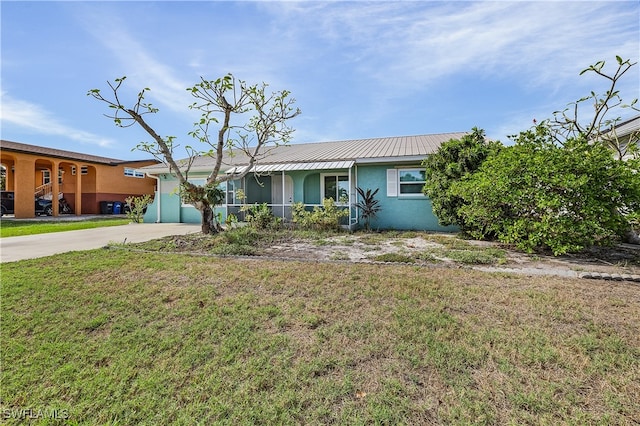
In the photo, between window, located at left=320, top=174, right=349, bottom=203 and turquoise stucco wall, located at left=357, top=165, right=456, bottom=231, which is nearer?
turquoise stucco wall, located at left=357, top=165, right=456, bottom=231

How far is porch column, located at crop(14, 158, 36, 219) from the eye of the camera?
19953mm

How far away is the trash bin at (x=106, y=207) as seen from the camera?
25.7 metres

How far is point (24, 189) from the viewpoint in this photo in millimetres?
20203

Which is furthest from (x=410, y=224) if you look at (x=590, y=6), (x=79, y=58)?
(x=79, y=58)

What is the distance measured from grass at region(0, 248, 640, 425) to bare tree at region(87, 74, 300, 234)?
5.11 m

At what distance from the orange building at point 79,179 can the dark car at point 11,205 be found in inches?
32.8

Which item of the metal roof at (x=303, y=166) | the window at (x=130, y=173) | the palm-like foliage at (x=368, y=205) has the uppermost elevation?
the window at (x=130, y=173)

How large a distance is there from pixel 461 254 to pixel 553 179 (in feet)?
8.85

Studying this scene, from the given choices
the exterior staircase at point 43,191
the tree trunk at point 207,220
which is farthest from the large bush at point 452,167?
the exterior staircase at point 43,191

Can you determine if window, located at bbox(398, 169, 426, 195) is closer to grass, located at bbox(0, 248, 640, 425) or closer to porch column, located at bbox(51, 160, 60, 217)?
grass, located at bbox(0, 248, 640, 425)

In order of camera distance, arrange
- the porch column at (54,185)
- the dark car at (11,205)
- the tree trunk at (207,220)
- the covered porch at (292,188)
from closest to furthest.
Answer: the tree trunk at (207,220) → the covered porch at (292,188) → the porch column at (54,185) → the dark car at (11,205)

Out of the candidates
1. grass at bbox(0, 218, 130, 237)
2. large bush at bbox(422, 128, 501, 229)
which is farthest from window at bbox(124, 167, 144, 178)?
large bush at bbox(422, 128, 501, 229)

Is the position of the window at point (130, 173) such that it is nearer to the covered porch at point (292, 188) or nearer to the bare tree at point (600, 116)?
the covered porch at point (292, 188)

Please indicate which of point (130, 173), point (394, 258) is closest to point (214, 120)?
point (394, 258)
